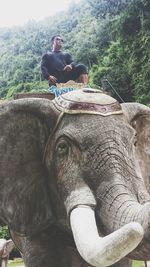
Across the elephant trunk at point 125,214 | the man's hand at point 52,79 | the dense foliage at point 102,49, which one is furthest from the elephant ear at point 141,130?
the dense foliage at point 102,49

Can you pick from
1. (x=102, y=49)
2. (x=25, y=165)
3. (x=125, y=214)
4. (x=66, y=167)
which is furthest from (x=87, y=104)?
(x=102, y=49)

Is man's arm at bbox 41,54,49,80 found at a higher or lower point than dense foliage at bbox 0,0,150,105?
higher

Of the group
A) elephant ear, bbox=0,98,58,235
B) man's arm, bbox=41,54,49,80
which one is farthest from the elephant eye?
man's arm, bbox=41,54,49,80

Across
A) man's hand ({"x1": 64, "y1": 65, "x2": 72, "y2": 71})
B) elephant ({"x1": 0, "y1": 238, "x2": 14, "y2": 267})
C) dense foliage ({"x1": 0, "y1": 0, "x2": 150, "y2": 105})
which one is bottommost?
dense foliage ({"x1": 0, "y1": 0, "x2": 150, "y2": 105})

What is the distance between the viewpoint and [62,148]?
2.98 metres

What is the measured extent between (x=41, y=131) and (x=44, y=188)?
36cm

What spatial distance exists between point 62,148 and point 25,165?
34 centimetres

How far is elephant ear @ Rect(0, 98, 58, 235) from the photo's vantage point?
3.13 metres

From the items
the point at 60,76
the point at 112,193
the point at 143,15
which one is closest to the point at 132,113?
the point at 112,193

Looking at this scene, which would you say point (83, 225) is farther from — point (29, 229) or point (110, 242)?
point (29, 229)

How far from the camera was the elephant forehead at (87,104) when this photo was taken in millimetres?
3031

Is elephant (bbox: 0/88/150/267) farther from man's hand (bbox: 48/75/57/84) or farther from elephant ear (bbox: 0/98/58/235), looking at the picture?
man's hand (bbox: 48/75/57/84)

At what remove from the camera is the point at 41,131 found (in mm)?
3176

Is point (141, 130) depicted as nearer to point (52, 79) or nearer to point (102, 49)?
point (52, 79)
